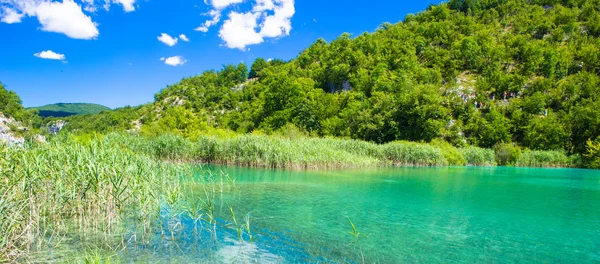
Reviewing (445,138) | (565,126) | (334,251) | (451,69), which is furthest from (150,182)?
(451,69)

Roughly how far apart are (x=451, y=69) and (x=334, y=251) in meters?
87.4

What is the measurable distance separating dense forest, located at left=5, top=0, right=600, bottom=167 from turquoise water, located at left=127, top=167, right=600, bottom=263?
2492cm

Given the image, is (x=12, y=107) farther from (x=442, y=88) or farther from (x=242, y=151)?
(x=442, y=88)

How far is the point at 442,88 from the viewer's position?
7931 cm

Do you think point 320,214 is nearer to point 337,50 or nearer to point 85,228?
point 85,228

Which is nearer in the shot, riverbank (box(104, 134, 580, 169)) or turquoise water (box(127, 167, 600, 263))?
turquoise water (box(127, 167, 600, 263))

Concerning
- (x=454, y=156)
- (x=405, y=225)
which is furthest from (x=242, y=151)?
(x=454, y=156)

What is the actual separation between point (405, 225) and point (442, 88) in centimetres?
7465

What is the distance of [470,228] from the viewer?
11.3 metres

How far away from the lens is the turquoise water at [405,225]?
8328mm

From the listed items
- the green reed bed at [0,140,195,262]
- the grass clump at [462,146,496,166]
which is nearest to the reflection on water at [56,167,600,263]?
the green reed bed at [0,140,195,262]

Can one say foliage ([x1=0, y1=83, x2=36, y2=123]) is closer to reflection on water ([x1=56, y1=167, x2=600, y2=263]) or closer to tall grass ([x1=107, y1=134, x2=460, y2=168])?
tall grass ([x1=107, y1=134, x2=460, y2=168])

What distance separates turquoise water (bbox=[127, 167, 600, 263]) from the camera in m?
8.33

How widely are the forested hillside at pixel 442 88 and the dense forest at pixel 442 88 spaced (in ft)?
0.85
